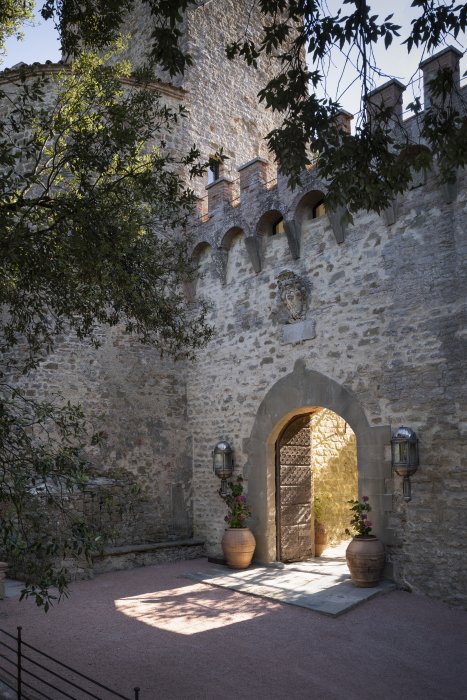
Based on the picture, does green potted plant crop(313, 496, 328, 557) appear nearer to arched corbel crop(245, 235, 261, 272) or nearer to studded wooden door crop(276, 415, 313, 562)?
studded wooden door crop(276, 415, 313, 562)

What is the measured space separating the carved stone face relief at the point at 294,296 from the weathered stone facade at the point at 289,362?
3 cm

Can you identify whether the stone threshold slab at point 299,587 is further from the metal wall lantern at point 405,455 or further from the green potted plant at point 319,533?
the green potted plant at point 319,533

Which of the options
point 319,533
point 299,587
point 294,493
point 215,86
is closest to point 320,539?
point 319,533

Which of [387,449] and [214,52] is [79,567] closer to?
[387,449]

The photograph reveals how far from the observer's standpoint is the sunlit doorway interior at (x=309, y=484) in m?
10.6

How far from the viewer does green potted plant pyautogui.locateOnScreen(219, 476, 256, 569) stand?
998 cm

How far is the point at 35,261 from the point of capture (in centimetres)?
584

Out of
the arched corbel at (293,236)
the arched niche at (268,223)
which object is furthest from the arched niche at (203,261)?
the arched corbel at (293,236)

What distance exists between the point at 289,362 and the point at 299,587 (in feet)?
11.5

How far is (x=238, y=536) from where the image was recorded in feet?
32.9

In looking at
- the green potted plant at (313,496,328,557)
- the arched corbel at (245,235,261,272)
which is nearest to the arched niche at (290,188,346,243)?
the arched corbel at (245,235,261,272)

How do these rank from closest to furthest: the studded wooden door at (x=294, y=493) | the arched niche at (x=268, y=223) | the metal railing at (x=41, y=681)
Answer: the metal railing at (x=41, y=681) < the studded wooden door at (x=294, y=493) < the arched niche at (x=268, y=223)

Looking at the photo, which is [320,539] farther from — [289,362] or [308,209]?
[308,209]

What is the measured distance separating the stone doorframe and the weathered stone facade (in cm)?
3
